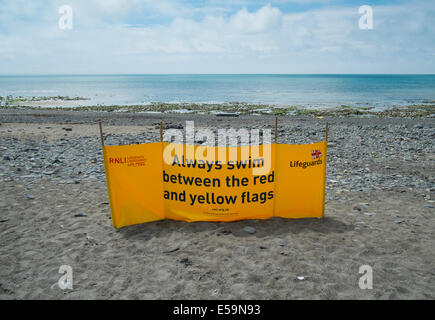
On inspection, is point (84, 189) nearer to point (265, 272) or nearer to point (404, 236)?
point (265, 272)

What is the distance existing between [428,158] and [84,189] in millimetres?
12405

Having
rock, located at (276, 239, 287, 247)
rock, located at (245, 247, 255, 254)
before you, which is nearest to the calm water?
rock, located at (276, 239, 287, 247)

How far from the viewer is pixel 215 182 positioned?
20.4ft

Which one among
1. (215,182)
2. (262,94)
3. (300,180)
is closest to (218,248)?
(215,182)

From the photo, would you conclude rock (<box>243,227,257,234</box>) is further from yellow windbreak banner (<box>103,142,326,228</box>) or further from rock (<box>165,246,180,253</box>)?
rock (<box>165,246,180,253</box>)

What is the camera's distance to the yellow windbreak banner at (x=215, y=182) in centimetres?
618

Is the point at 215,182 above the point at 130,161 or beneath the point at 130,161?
beneath

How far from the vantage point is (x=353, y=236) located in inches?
229

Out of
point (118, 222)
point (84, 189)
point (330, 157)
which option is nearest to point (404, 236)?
point (118, 222)

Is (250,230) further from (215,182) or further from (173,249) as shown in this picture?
(173,249)

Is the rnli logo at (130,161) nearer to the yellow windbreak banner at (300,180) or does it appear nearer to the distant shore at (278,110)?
the yellow windbreak banner at (300,180)

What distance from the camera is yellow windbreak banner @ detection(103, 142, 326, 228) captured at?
6.18 meters

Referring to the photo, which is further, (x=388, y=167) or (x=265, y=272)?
(x=388, y=167)
